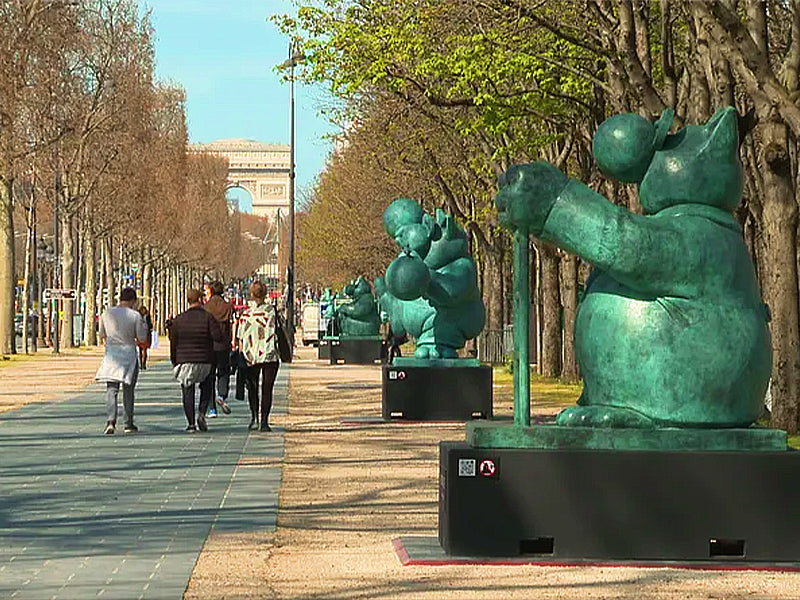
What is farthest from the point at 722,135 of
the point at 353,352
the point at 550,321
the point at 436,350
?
the point at 353,352

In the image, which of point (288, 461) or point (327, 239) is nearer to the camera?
point (288, 461)

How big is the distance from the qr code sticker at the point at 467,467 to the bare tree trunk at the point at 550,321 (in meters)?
30.2

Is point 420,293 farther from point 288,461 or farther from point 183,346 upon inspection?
point 288,461

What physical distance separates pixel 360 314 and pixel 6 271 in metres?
11.4

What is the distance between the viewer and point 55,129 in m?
53.9

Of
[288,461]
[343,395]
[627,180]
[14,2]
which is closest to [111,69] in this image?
[14,2]

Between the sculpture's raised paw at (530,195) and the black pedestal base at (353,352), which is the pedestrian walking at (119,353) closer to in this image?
the sculpture's raised paw at (530,195)

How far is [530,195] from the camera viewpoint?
10859 mm

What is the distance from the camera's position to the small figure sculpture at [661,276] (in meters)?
10.9

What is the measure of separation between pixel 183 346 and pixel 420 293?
3.12 meters

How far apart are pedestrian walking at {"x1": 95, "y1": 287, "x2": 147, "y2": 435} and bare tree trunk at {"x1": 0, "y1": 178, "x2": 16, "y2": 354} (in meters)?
32.9

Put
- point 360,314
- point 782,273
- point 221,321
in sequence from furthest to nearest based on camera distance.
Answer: point 360,314 → point 221,321 → point 782,273

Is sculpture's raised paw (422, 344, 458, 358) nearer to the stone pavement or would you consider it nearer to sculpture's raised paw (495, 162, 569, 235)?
the stone pavement

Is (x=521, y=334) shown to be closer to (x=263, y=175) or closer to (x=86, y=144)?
(x=86, y=144)
